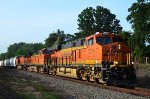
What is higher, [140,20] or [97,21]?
[97,21]

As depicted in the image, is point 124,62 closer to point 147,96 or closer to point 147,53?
point 147,96

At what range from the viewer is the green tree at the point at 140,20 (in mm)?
64688

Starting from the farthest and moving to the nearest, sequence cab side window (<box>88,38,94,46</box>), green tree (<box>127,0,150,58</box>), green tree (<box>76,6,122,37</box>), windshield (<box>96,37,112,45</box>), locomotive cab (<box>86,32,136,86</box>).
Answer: green tree (<box>76,6,122,37</box>) → green tree (<box>127,0,150,58</box>) → cab side window (<box>88,38,94,46</box>) → windshield (<box>96,37,112,45</box>) → locomotive cab (<box>86,32,136,86</box>)

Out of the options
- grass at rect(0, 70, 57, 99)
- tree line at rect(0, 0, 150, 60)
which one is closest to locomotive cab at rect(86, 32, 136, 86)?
grass at rect(0, 70, 57, 99)

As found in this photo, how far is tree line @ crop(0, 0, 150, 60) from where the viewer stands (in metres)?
65.1

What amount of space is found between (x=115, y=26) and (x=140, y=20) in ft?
190

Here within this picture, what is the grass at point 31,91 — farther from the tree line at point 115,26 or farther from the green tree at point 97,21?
the green tree at point 97,21

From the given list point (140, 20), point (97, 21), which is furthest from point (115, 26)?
point (140, 20)

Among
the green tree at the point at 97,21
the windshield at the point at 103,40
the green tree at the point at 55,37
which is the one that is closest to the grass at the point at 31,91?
the windshield at the point at 103,40

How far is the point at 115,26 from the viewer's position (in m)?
123

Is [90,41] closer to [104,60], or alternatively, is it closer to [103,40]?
[103,40]

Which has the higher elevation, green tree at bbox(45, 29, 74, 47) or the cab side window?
green tree at bbox(45, 29, 74, 47)

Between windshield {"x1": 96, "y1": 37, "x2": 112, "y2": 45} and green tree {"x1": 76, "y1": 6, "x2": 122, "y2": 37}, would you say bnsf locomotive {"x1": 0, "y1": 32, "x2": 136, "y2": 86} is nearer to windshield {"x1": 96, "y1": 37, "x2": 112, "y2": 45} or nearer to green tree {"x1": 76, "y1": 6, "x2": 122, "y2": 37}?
windshield {"x1": 96, "y1": 37, "x2": 112, "y2": 45}

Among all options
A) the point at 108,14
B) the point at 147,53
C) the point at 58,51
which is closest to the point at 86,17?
the point at 108,14
